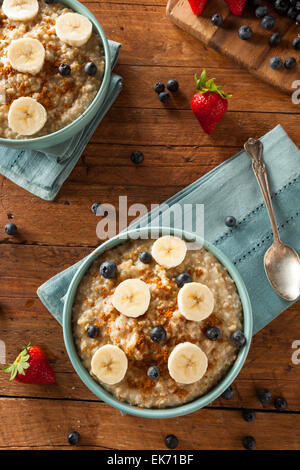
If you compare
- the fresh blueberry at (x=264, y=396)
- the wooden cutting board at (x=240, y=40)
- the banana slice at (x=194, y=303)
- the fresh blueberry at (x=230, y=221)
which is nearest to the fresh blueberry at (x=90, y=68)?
the wooden cutting board at (x=240, y=40)

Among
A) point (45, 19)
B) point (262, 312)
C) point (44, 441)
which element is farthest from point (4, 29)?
point (44, 441)

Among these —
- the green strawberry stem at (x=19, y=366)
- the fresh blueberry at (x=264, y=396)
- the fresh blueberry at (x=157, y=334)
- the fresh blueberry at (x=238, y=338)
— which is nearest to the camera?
the fresh blueberry at (x=157, y=334)

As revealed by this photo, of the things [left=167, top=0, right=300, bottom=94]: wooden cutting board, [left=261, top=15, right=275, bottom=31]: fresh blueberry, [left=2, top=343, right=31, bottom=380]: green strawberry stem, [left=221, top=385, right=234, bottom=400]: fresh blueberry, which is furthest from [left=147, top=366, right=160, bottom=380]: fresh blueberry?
[left=261, top=15, right=275, bottom=31]: fresh blueberry

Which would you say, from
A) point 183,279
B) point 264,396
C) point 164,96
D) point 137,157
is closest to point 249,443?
point 264,396

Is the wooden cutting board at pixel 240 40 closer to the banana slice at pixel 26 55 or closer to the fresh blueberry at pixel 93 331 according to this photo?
the banana slice at pixel 26 55

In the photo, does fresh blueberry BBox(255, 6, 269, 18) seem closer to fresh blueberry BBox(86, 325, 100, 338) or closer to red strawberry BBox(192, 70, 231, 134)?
red strawberry BBox(192, 70, 231, 134)
